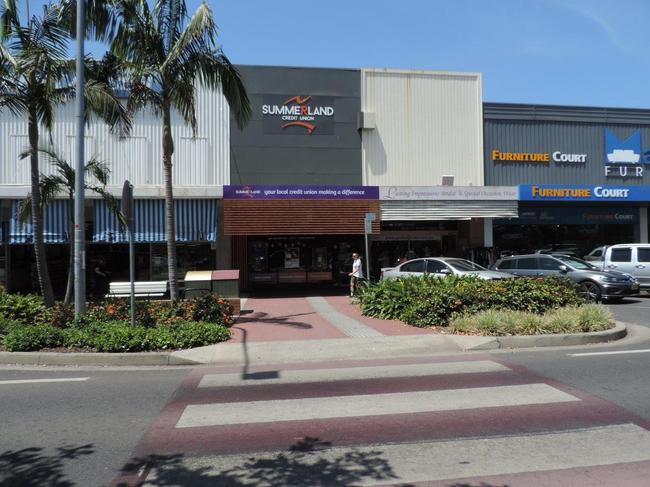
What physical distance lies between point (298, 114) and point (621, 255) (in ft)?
41.7

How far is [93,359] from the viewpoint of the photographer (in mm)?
8562

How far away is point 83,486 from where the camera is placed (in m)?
3.91

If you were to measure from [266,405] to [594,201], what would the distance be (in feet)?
65.0

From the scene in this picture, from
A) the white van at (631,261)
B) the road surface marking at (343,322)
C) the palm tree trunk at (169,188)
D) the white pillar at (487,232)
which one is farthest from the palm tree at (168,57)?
the white van at (631,261)

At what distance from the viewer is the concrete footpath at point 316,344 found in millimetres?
8633

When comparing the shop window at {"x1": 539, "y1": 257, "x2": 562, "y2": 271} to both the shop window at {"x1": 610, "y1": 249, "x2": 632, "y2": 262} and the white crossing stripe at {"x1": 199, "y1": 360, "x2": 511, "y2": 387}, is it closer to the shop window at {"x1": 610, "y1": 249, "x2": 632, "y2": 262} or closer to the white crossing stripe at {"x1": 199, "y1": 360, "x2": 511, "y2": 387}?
the shop window at {"x1": 610, "y1": 249, "x2": 632, "y2": 262}

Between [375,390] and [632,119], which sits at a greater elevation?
[632,119]

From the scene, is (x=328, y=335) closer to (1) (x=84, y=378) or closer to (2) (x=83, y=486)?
(1) (x=84, y=378)

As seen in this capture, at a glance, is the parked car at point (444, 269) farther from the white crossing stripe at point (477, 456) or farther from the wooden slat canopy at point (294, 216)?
the white crossing stripe at point (477, 456)

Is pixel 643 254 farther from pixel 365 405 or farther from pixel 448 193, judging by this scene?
pixel 365 405

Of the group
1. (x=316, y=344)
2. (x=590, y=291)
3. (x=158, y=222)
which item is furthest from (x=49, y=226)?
(x=590, y=291)

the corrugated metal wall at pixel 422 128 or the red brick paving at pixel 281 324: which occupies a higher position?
the corrugated metal wall at pixel 422 128

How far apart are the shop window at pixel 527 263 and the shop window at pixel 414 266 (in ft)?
11.9

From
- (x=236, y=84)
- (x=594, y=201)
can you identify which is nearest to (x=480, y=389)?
(x=236, y=84)
